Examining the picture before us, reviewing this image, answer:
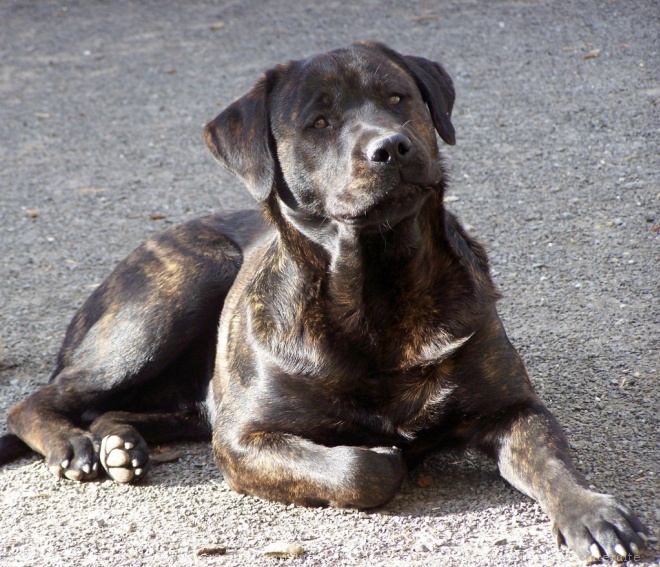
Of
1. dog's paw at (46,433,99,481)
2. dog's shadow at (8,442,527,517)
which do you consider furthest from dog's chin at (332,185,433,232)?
dog's paw at (46,433,99,481)

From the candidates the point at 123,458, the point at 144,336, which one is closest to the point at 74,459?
the point at 123,458

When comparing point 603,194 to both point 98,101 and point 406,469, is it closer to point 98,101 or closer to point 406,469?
point 406,469

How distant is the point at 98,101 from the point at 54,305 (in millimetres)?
4660

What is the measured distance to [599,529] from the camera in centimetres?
309

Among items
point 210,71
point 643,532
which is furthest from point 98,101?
point 643,532

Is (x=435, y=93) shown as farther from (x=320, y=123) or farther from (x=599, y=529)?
(x=599, y=529)

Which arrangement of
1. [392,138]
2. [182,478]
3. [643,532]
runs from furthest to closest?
[182,478] < [392,138] < [643,532]

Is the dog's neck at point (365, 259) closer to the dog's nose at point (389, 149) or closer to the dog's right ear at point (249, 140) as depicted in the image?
the dog's right ear at point (249, 140)

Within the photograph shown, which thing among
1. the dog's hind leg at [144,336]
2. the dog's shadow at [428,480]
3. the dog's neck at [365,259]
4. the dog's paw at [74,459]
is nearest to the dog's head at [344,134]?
the dog's neck at [365,259]

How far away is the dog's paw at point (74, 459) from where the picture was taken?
13.4ft

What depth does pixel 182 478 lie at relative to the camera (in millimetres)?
4086

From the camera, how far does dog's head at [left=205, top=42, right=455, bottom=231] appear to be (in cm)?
350

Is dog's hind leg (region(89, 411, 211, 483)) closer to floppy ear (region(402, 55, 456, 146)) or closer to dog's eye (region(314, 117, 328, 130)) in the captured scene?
dog's eye (region(314, 117, 328, 130))

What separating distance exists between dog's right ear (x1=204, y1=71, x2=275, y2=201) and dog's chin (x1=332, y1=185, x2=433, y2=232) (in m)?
0.46
